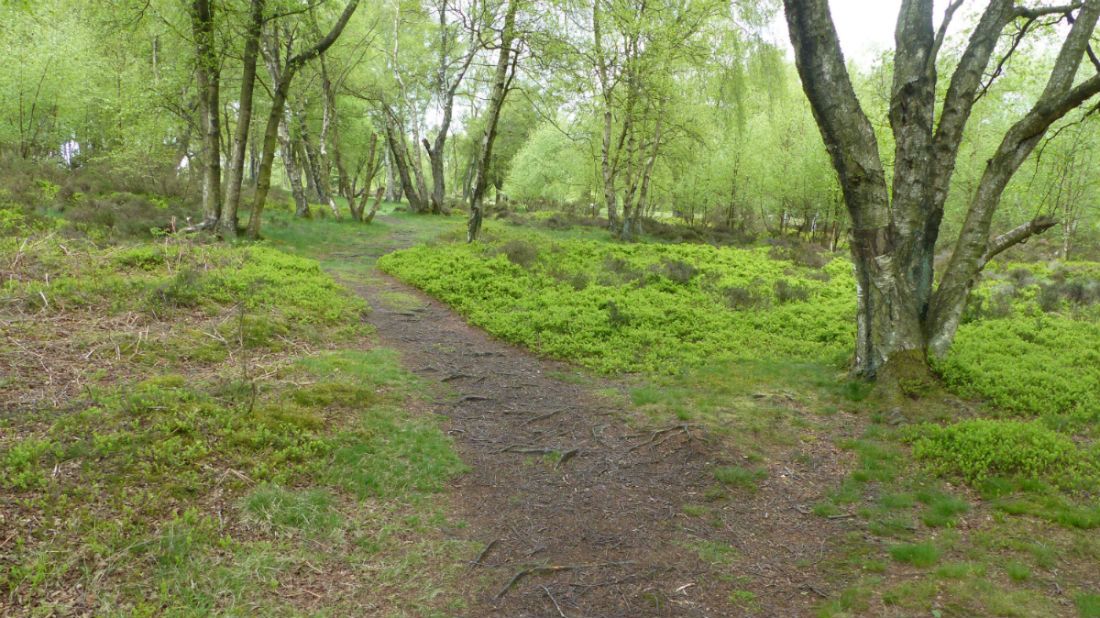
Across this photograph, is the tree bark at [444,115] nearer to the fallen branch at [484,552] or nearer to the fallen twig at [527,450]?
the fallen twig at [527,450]

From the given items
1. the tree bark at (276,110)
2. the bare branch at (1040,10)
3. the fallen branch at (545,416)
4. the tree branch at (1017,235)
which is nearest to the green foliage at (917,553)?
the fallen branch at (545,416)

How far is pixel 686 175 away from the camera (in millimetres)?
29938

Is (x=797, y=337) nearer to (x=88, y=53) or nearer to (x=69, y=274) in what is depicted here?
(x=69, y=274)

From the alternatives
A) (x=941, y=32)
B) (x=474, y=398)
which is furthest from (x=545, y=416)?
(x=941, y=32)

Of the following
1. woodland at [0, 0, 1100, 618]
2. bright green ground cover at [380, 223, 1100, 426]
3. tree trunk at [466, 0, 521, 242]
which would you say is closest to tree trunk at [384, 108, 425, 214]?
tree trunk at [466, 0, 521, 242]

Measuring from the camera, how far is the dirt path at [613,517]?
12.5 ft

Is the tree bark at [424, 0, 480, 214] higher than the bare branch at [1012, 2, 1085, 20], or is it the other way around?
the tree bark at [424, 0, 480, 214]

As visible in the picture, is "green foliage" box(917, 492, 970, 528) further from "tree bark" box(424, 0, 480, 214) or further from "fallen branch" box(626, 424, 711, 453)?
"tree bark" box(424, 0, 480, 214)

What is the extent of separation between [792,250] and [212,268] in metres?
20.5

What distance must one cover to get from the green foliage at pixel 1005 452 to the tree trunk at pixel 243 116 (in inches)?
610

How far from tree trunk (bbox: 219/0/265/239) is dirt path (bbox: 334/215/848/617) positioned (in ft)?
33.8

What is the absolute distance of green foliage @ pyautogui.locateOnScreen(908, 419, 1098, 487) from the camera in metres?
5.20

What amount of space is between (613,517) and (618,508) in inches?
6.3

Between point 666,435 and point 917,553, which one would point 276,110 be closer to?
point 666,435
